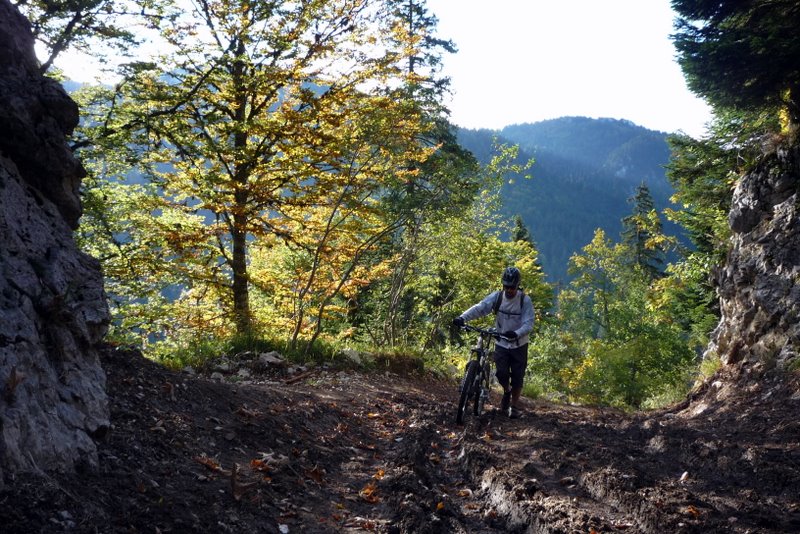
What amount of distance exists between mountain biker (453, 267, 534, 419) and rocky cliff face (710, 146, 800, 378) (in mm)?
4404

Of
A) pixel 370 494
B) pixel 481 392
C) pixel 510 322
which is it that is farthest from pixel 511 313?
pixel 370 494

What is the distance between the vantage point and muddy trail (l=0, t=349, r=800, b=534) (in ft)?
10.9

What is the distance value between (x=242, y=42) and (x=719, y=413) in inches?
411

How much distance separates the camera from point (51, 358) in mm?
3670

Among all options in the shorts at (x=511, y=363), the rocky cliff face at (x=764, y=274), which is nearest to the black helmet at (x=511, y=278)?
the shorts at (x=511, y=363)

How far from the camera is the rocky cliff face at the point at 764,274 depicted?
9391 mm

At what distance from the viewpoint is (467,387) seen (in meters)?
7.37

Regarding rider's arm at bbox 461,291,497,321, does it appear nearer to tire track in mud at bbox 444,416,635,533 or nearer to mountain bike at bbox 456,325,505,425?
mountain bike at bbox 456,325,505,425

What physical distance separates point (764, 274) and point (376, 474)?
347 inches

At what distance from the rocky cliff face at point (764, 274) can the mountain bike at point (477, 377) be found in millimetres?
4945

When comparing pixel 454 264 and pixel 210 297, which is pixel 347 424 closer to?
pixel 210 297

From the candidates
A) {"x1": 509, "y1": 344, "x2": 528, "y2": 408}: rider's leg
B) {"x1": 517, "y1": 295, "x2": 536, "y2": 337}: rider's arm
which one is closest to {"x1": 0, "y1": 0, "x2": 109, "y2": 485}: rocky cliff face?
{"x1": 517, "y1": 295, "x2": 536, "y2": 337}: rider's arm

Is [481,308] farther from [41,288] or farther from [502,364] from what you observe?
[41,288]

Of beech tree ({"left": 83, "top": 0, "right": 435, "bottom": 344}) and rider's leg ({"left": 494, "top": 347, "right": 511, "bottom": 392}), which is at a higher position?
beech tree ({"left": 83, "top": 0, "right": 435, "bottom": 344})
